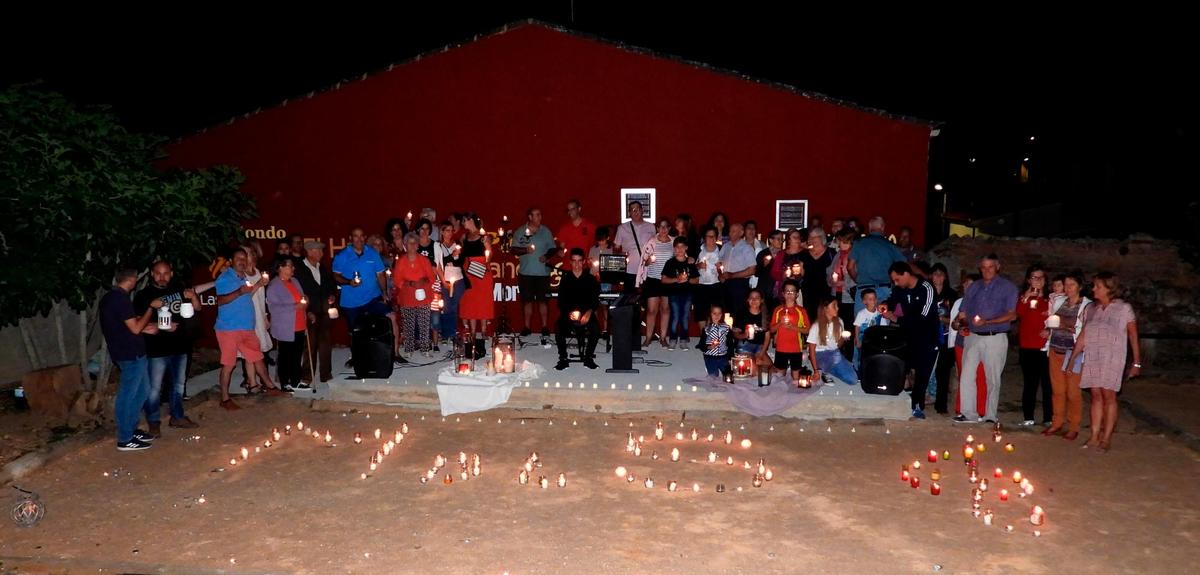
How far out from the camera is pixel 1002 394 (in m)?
13.2

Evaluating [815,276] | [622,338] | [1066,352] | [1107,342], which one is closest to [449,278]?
[622,338]

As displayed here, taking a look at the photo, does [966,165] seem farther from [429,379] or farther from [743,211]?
[429,379]

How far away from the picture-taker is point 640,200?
16312 mm

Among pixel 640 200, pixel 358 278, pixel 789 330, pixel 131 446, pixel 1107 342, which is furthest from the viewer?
pixel 640 200

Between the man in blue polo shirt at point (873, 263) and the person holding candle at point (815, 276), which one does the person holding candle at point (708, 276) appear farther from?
the man in blue polo shirt at point (873, 263)

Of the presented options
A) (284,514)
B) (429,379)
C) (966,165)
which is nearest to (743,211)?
(429,379)

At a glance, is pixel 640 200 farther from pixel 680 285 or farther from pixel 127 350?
pixel 127 350

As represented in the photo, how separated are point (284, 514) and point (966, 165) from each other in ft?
169

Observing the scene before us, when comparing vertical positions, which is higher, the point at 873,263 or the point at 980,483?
the point at 873,263

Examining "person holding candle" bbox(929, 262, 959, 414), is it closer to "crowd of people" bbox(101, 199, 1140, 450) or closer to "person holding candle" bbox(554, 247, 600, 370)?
"crowd of people" bbox(101, 199, 1140, 450)

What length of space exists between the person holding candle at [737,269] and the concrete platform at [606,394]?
1390mm

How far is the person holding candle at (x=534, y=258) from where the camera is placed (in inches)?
575

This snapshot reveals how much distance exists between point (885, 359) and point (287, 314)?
746cm

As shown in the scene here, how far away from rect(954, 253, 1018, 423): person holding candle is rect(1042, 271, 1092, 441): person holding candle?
1.61 ft
